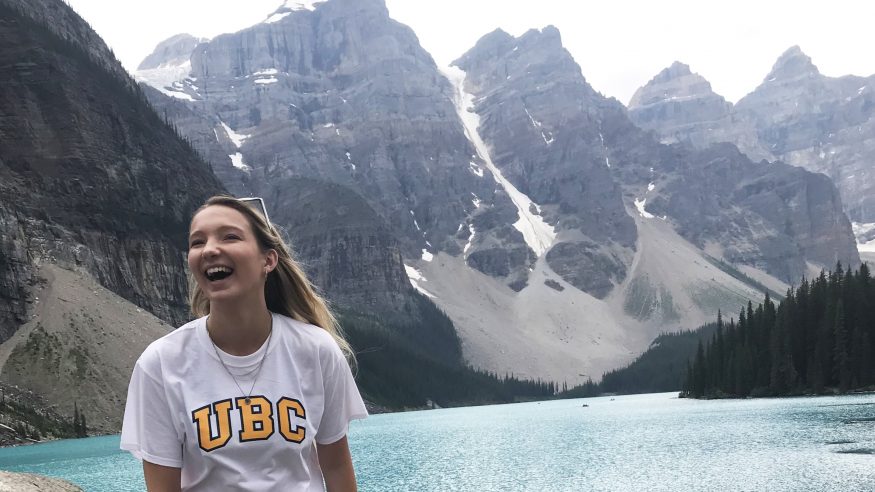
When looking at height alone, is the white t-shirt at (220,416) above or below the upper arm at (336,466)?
above

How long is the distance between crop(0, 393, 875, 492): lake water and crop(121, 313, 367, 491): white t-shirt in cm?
3170

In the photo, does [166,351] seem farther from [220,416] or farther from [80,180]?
[80,180]

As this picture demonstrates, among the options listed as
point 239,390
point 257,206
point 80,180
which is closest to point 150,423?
point 239,390

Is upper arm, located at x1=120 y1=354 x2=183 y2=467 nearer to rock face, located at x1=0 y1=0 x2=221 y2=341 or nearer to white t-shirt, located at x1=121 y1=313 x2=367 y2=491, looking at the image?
white t-shirt, located at x1=121 y1=313 x2=367 y2=491

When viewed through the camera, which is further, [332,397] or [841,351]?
[841,351]

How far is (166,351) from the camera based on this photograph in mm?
5074

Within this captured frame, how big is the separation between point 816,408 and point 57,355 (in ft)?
306

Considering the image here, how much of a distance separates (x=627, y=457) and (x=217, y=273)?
50.0m

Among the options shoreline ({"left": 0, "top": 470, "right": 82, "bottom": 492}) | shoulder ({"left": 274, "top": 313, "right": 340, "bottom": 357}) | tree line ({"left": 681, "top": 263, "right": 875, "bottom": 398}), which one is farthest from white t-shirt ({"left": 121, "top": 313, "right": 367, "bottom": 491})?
tree line ({"left": 681, "top": 263, "right": 875, "bottom": 398})

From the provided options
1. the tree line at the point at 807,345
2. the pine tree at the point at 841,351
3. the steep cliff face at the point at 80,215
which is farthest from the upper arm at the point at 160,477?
the steep cliff face at the point at 80,215

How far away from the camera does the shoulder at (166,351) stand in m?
5.02

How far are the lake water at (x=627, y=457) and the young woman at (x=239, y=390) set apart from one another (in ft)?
103

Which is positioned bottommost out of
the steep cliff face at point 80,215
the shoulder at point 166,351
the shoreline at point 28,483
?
the shoreline at point 28,483

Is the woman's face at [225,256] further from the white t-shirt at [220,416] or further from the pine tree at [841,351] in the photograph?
the pine tree at [841,351]
